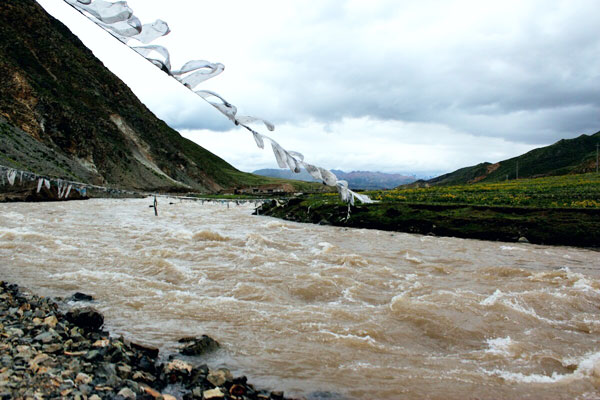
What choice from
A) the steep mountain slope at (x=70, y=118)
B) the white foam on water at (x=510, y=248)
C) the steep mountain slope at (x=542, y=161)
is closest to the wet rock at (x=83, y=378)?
the white foam on water at (x=510, y=248)

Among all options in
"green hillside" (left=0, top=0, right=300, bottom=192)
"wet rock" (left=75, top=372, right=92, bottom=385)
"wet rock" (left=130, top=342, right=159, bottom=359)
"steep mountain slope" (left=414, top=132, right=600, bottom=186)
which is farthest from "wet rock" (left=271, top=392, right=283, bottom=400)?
"steep mountain slope" (left=414, top=132, right=600, bottom=186)

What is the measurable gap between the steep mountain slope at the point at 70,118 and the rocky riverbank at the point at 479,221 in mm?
35342

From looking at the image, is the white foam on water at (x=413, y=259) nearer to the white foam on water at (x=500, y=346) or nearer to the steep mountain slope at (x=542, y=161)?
the white foam on water at (x=500, y=346)

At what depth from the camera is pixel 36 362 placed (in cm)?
489

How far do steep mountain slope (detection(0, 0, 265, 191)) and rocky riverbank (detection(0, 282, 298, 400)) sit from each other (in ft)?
134

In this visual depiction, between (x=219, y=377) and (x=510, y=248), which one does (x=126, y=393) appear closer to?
(x=219, y=377)

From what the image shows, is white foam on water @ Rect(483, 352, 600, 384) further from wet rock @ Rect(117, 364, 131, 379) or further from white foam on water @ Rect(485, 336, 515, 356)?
wet rock @ Rect(117, 364, 131, 379)

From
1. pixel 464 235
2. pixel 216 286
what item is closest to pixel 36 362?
pixel 216 286

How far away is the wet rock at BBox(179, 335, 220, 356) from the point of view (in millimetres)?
6281

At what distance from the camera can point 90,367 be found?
509 cm

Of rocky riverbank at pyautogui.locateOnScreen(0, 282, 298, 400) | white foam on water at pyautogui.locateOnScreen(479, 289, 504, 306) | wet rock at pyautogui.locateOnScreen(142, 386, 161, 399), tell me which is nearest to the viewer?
rocky riverbank at pyautogui.locateOnScreen(0, 282, 298, 400)

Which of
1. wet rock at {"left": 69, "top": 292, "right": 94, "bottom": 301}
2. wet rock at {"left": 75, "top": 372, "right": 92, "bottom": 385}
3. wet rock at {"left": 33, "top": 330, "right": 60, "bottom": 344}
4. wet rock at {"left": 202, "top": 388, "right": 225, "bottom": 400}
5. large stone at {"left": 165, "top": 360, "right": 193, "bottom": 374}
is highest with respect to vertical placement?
wet rock at {"left": 33, "top": 330, "right": 60, "bottom": 344}

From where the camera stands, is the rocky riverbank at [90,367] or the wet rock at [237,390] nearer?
the rocky riverbank at [90,367]

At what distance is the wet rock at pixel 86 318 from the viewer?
6.79m
